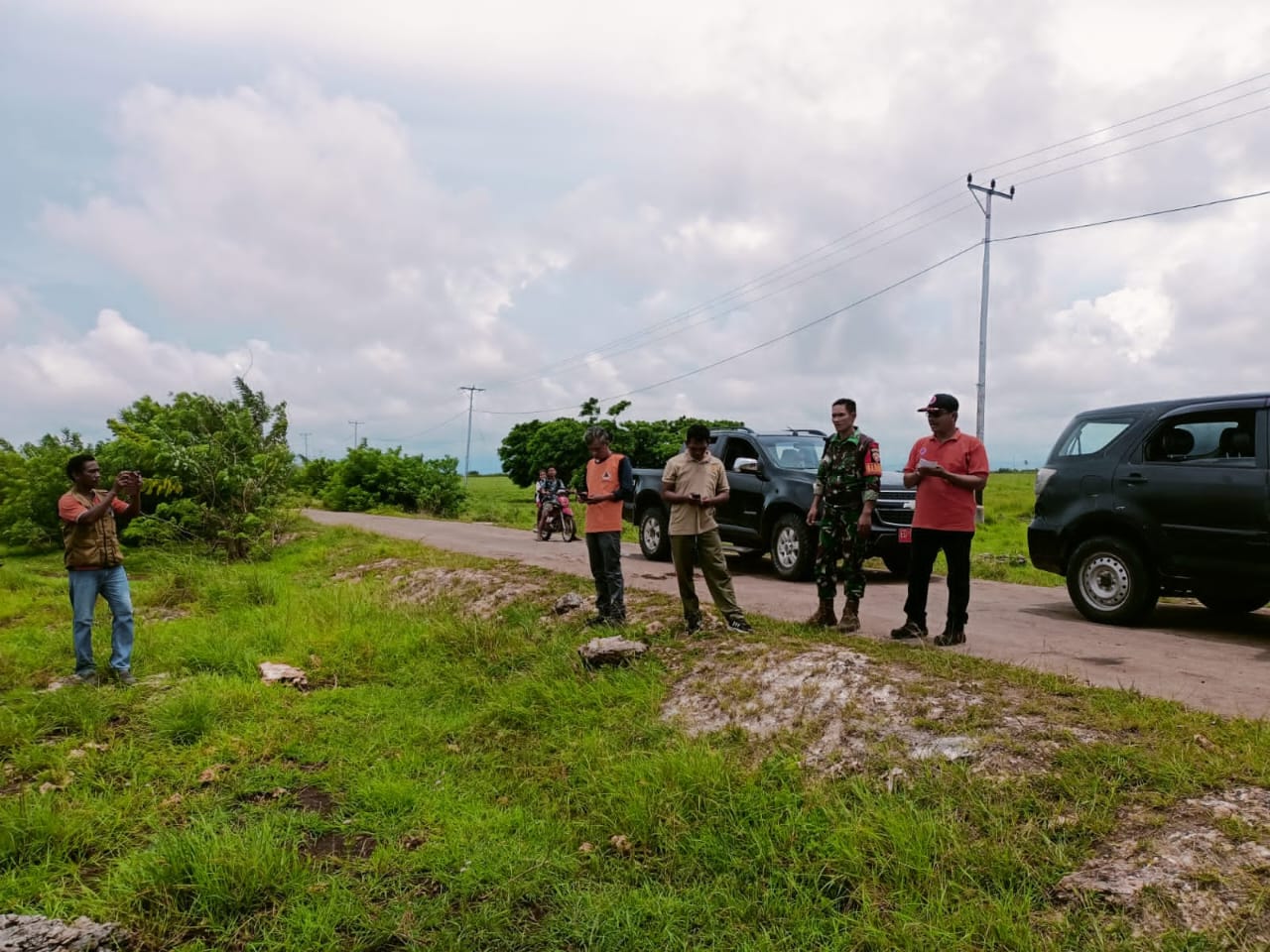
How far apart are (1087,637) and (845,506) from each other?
2425 mm

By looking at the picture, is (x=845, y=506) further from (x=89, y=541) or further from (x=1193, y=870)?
(x=89, y=541)

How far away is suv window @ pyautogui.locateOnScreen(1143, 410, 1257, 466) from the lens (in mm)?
6789

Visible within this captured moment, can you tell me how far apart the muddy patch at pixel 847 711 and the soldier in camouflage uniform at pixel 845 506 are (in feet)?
3.00

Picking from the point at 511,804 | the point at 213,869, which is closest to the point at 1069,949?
the point at 511,804

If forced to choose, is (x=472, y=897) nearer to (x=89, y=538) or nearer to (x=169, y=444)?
(x=89, y=538)

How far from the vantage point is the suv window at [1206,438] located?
6.79 m

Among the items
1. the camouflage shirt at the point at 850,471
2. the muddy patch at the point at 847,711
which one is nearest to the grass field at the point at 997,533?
the camouflage shirt at the point at 850,471

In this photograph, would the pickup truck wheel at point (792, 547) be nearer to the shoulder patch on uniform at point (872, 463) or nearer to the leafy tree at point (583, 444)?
the shoulder patch on uniform at point (872, 463)

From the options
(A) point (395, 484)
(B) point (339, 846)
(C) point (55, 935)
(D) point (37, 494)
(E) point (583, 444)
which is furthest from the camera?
(E) point (583, 444)

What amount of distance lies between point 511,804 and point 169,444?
1246 cm

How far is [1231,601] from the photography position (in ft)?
25.3

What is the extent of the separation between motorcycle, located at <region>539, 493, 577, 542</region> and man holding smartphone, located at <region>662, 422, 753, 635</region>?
37.9ft

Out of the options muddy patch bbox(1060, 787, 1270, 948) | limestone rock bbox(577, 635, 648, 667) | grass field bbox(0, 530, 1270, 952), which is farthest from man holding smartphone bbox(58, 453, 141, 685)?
muddy patch bbox(1060, 787, 1270, 948)

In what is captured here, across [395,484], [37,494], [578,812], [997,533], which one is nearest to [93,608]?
[578,812]
